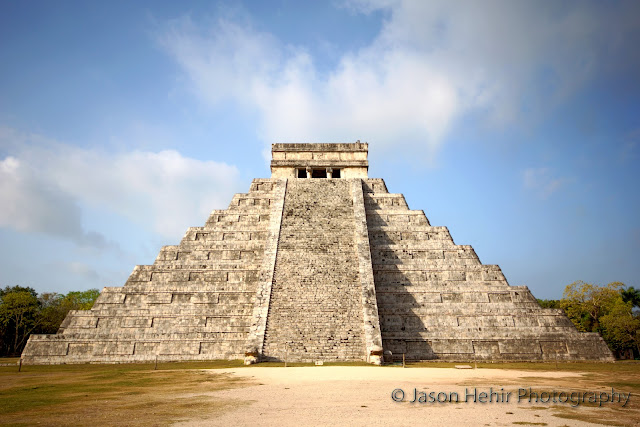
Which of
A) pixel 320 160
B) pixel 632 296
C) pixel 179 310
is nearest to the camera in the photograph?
pixel 179 310

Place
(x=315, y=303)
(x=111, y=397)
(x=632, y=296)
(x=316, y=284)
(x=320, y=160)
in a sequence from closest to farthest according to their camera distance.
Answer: (x=111, y=397) → (x=315, y=303) → (x=316, y=284) → (x=320, y=160) → (x=632, y=296)

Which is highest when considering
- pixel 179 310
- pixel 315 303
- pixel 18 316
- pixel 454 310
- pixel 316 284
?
pixel 316 284

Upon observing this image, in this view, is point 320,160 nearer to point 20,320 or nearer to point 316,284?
point 316,284

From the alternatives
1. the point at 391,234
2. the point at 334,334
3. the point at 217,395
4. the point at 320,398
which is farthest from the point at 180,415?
the point at 391,234

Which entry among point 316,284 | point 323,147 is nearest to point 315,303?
point 316,284

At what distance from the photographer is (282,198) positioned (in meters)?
21.1

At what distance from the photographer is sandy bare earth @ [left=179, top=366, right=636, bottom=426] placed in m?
5.28

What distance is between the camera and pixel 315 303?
15.0m

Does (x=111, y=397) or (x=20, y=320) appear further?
(x=20, y=320)

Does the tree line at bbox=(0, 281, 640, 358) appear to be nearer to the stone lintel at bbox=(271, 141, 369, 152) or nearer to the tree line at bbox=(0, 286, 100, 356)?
the tree line at bbox=(0, 286, 100, 356)

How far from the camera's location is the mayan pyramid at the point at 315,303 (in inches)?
569

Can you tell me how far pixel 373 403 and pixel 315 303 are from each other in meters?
8.70

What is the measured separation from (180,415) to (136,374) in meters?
6.32

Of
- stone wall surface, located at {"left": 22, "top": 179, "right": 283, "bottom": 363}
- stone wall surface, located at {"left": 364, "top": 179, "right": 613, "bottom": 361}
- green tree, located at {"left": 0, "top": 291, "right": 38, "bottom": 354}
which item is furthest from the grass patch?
green tree, located at {"left": 0, "top": 291, "right": 38, "bottom": 354}
